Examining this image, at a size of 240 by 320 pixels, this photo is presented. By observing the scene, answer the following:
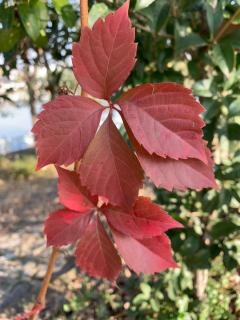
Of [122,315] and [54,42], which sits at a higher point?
[54,42]

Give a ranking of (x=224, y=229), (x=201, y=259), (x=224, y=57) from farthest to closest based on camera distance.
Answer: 1. (x=201, y=259)
2. (x=224, y=229)
3. (x=224, y=57)

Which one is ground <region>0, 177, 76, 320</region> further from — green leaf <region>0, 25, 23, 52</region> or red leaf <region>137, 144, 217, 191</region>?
green leaf <region>0, 25, 23, 52</region>

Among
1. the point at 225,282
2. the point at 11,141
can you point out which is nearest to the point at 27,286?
the point at 225,282

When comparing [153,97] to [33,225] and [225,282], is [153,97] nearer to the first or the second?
[225,282]

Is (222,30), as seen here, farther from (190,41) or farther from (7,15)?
(7,15)

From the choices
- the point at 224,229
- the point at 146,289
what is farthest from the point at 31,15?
the point at 146,289
